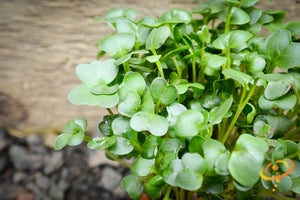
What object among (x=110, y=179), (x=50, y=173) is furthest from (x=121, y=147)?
(x=50, y=173)

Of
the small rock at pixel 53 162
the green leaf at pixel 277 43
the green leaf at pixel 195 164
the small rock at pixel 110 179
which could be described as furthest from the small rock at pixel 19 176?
the green leaf at pixel 277 43

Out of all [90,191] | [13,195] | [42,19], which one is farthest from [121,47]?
[13,195]

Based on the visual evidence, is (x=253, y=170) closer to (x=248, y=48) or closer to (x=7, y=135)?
(x=248, y=48)

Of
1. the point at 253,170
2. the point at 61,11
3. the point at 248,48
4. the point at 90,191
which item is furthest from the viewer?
the point at 61,11

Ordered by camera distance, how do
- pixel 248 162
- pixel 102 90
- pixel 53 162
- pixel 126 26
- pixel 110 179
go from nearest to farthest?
pixel 248 162 → pixel 102 90 → pixel 126 26 → pixel 110 179 → pixel 53 162

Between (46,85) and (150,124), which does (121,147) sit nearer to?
(150,124)

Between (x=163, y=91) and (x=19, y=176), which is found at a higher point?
(x=163, y=91)

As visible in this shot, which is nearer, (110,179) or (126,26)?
(126,26)

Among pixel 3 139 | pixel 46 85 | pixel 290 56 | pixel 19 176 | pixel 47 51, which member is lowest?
pixel 19 176
